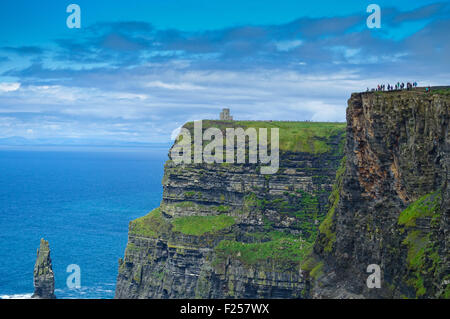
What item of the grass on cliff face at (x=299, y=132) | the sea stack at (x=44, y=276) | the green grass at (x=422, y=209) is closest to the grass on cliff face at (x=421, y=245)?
the green grass at (x=422, y=209)

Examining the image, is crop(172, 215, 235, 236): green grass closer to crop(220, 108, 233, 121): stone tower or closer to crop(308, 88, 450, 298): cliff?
crop(220, 108, 233, 121): stone tower

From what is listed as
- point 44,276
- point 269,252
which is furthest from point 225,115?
point 44,276

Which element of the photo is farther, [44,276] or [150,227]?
[150,227]

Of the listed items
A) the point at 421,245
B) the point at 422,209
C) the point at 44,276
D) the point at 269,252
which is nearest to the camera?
the point at 421,245

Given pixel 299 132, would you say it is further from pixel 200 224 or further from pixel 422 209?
pixel 422 209

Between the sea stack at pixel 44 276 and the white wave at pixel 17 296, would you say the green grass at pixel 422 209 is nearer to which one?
the sea stack at pixel 44 276

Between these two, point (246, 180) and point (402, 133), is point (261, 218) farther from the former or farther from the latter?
point (402, 133)
